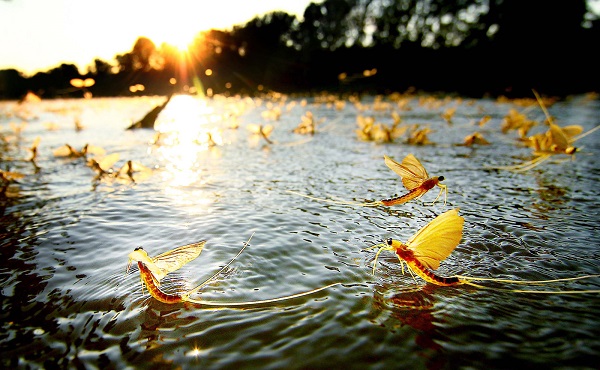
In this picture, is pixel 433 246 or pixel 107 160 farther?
pixel 107 160

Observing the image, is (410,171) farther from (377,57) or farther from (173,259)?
(377,57)

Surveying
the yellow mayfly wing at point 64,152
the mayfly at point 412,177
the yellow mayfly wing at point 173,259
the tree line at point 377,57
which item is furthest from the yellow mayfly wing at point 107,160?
the tree line at point 377,57

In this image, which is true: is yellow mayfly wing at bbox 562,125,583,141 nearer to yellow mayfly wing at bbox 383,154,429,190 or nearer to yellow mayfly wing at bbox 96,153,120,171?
yellow mayfly wing at bbox 383,154,429,190

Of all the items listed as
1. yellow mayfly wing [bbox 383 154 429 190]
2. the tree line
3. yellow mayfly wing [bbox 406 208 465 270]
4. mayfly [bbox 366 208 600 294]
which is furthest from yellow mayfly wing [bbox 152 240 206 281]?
the tree line

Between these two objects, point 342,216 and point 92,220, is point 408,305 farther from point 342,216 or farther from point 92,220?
point 92,220

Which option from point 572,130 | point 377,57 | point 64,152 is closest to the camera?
point 572,130

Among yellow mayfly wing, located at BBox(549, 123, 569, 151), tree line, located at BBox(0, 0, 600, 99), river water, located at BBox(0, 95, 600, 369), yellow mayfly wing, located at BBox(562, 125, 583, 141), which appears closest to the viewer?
river water, located at BBox(0, 95, 600, 369)

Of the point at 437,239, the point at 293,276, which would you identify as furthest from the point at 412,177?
the point at 293,276

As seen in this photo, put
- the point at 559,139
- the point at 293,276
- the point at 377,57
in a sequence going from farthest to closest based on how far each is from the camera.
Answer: the point at 377,57 < the point at 559,139 < the point at 293,276
